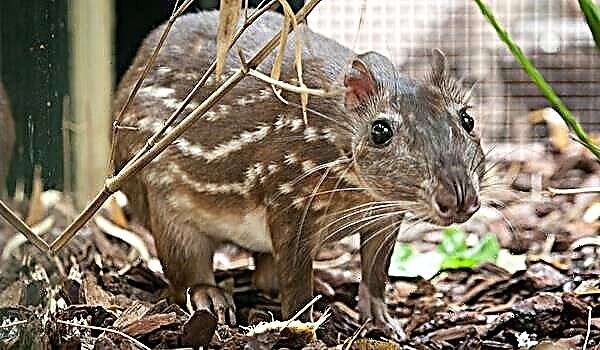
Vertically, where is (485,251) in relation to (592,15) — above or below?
below

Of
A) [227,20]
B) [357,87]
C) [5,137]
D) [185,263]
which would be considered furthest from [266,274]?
[227,20]

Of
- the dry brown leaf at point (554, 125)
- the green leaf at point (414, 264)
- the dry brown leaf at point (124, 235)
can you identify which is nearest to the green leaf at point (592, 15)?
the green leaf at point (414, 264)

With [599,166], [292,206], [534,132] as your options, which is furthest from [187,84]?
[534,132]

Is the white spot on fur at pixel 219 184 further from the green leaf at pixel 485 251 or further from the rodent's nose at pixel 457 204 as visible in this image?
the green leaf at pixel 485 251

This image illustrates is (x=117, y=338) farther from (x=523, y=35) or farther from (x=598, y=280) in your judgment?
(x=523, y=35)

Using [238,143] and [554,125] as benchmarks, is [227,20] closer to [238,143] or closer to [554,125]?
[238,143]

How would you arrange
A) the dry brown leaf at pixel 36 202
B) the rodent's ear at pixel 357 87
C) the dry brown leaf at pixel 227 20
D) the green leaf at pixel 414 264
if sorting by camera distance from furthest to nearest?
the green leaf at pixel 414 264, the rodent's ear at pixel 357 87, the dry brown leaf at pixel 36 202, the dry brown leaf at pixel 227 20

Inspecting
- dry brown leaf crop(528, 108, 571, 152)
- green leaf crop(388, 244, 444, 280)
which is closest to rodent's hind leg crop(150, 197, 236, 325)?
green leaf crop(388, 244, 444, 280)
